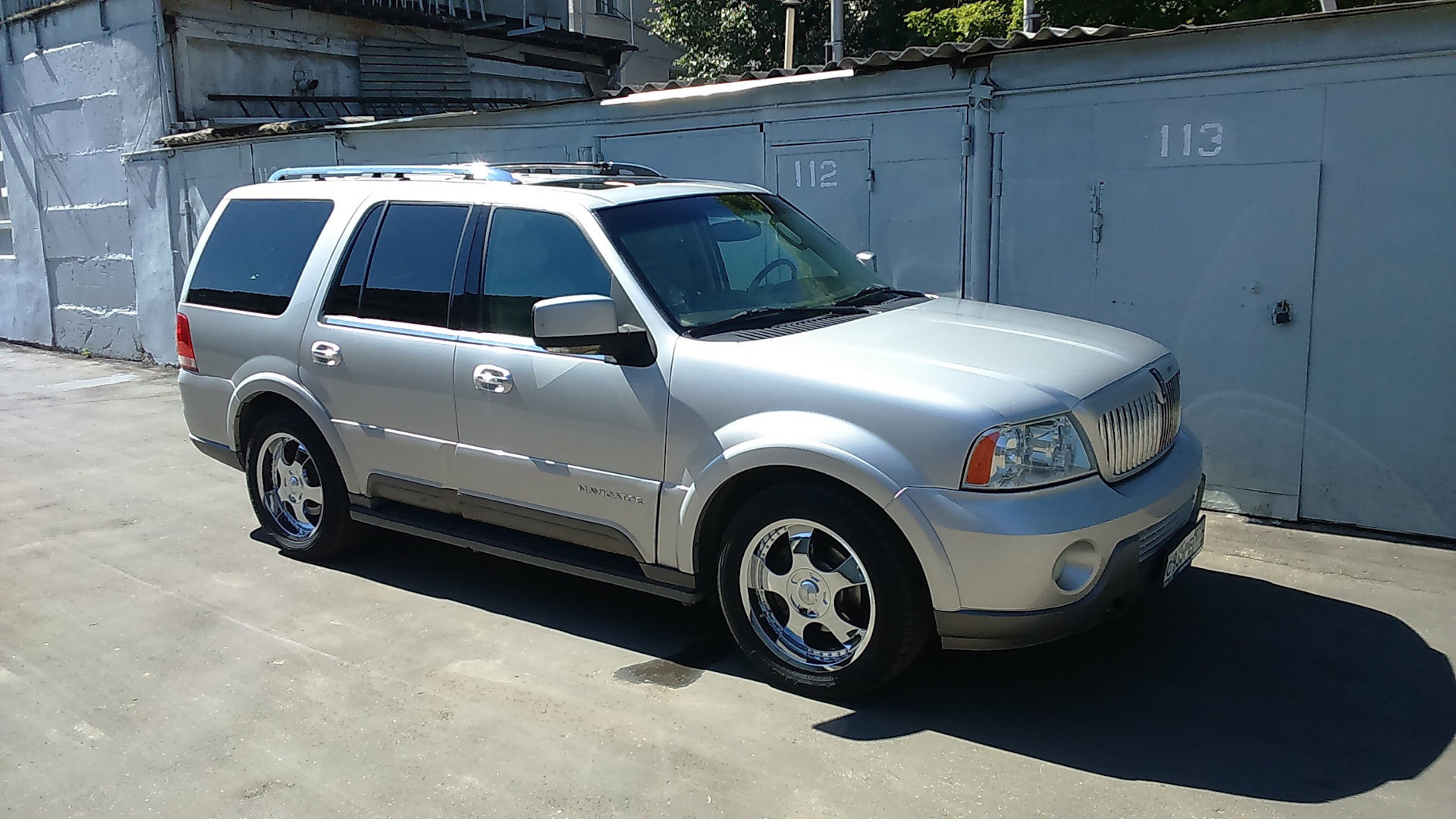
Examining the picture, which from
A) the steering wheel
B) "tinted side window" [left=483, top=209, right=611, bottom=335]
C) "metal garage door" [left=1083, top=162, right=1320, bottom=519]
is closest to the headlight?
the steering wheel

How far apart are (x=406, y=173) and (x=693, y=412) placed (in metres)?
2.39

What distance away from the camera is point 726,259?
4746 millimetres

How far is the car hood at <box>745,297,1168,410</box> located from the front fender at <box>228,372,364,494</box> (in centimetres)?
242

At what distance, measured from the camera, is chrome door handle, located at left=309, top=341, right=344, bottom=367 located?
5.25 metres

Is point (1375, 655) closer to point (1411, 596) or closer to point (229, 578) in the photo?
point (1411, 596)

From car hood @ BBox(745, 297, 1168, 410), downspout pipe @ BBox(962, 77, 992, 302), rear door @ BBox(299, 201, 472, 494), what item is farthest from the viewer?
downspout pipe @ BBox(962, 77, 992, 302)

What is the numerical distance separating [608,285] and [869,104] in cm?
371

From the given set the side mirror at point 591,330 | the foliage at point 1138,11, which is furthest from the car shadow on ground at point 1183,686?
the foliage at point 1138,11

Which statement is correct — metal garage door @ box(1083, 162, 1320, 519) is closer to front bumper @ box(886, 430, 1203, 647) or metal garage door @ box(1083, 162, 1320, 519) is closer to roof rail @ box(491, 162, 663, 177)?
roof rail @ box(491, 162, 663, 177)

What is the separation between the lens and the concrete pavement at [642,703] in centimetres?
344

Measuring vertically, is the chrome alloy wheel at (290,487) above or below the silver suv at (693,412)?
below

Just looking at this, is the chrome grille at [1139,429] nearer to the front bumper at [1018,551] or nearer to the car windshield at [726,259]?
the front bumper at [1018,551]

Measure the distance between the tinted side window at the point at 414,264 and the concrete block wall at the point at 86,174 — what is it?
9.00m

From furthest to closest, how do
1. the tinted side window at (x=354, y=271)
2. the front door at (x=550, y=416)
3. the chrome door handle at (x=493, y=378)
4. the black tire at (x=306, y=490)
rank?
the black tire at (x=306, y=490) < the tinted side window at (x=354, y=271) < the chrome door handle at (x=493, y=378) < the front door at (x=550, y=416)
